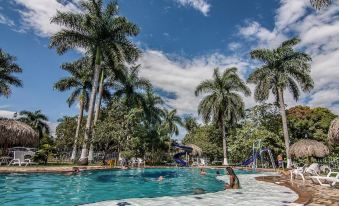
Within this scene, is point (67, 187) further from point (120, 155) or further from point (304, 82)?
point (304, 82)

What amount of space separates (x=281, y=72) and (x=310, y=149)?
35.3 feet

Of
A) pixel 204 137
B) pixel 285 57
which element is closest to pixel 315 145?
pixel 285 57

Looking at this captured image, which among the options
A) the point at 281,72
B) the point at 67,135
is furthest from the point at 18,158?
the point at 281,72

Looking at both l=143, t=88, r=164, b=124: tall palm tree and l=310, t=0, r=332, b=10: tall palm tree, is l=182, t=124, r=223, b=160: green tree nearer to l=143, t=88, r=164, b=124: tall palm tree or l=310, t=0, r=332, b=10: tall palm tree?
l=143, t=88, r=164, b=124: tall palm tree

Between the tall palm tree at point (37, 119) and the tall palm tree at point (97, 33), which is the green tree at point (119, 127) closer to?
the tall palm tree at point (97, 33)

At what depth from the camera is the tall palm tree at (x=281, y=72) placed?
29.2 metres

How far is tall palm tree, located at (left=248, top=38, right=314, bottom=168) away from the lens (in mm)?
29172

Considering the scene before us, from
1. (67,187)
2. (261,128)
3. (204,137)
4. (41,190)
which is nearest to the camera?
(41,190)

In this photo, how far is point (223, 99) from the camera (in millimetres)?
36906

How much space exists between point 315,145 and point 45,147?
2171cm

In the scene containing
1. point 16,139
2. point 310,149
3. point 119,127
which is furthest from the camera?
point 119,127

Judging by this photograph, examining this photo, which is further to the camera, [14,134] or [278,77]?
[278,77]

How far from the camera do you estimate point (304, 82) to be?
96.5 ft

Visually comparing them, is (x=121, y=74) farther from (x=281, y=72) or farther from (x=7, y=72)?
(x=281, y=72)
